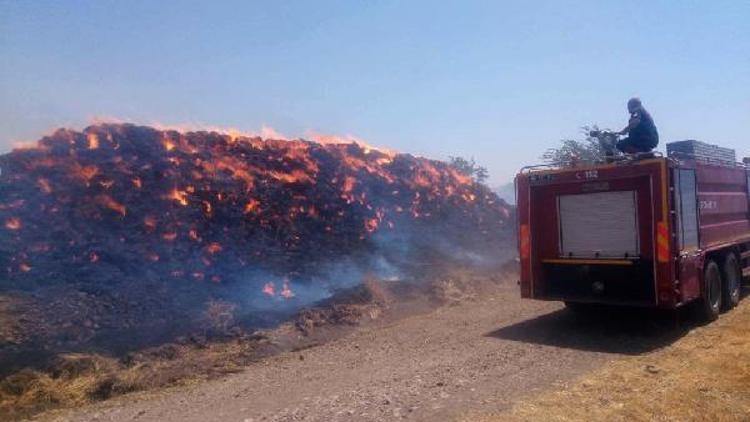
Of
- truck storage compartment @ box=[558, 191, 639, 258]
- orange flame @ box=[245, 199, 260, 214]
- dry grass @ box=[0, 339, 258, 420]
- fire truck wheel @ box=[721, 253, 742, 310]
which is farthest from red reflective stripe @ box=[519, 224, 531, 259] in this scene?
orange flame @ box=[245, 199, 260, 214]

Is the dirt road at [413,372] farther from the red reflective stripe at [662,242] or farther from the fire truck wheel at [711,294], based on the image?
the red reflective stripe at [662,242]

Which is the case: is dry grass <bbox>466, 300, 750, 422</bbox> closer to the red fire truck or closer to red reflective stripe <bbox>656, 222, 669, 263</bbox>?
the red fire truck

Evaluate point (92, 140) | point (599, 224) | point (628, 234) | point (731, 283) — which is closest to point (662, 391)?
point (628, 234)

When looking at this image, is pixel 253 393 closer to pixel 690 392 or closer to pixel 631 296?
pixel 690 392

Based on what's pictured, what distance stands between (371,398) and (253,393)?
165 cm

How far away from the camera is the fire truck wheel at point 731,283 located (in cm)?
1104

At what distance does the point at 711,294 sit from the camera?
33.8 ft

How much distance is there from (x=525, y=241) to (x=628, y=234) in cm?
182

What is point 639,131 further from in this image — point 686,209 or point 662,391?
point 662,391

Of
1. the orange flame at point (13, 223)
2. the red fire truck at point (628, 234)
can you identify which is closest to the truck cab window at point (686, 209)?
the red fire truck at point (628, 234)

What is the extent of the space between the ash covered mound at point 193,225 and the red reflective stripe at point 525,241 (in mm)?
4613

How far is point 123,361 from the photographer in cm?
878

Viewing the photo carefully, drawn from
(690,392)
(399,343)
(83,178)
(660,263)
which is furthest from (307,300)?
(690,392)

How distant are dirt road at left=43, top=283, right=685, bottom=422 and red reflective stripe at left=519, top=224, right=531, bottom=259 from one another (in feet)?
4.60
